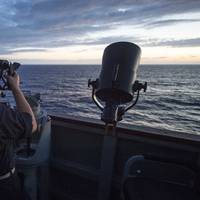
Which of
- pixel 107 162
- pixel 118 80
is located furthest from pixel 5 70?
pixel 107 162

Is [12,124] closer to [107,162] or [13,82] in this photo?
[13,82]

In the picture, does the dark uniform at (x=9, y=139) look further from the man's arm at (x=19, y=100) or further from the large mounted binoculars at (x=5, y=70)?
the large mounted binoculars at (x=5, y=70)

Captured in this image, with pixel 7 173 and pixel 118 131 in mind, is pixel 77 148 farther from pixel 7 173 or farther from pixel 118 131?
pixel 7 173

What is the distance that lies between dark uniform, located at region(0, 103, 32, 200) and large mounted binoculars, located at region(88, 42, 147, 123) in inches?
33.3

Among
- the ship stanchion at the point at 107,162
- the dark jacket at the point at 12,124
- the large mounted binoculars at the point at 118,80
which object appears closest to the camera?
the dark jacket at the point at 12,124

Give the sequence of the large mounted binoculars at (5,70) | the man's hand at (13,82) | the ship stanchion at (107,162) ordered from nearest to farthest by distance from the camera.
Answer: the man's hand at (13,82)
the large mounted binoculars at (5,70)
the ship stanchion at (107,162)

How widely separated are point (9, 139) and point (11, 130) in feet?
0.23

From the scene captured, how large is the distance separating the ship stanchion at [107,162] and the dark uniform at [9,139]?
1.09 meters

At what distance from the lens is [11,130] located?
1378mm

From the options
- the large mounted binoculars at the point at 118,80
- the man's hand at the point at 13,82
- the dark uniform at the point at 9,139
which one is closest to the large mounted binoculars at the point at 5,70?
the man's hand at the point at 13,82

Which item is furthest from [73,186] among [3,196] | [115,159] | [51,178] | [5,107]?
[5,107]

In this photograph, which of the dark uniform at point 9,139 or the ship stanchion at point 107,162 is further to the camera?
the ship stanchion at point 107,162

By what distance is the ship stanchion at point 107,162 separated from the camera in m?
2.58

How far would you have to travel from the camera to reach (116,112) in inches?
88.0
